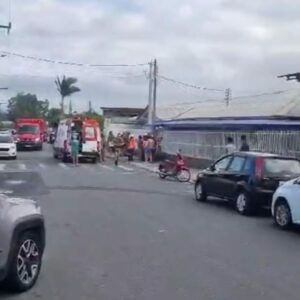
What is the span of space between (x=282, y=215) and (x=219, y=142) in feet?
79.6

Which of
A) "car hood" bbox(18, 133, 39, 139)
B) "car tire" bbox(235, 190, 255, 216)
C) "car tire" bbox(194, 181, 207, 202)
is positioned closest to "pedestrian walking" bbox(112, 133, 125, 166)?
"car hood" bbox(18, 133, 39, 139)

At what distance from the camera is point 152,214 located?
1639cm

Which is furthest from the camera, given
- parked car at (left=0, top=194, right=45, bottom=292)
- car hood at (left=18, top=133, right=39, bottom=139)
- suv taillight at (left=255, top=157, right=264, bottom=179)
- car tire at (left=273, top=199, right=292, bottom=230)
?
car hood at (left=18, top=133, right=39, bottom=139)

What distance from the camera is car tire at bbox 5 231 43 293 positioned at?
7766 millimetres

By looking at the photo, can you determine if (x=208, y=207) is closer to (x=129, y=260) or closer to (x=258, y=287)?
(x=129, y=260)

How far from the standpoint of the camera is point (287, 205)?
14.4 metres

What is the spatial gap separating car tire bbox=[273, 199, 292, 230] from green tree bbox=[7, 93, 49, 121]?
4941 inches

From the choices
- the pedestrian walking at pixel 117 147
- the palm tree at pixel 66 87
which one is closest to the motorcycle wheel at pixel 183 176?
the pedestrian walking at pixel 117 147

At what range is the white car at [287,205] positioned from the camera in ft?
45.6

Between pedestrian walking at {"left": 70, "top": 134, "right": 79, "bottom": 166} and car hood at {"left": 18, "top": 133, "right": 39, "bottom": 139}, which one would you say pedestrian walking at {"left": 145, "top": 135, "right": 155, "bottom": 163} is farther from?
car hood at {"left": 18, "top": 133, "right": 39, "bottom": 139}

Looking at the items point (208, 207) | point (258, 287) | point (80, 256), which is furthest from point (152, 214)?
point (258, 287)

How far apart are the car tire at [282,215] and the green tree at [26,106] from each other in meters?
126

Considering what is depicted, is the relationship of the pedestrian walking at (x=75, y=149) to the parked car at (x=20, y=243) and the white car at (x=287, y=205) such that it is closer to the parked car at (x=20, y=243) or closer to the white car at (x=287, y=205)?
the white car at (x=287, y=205)

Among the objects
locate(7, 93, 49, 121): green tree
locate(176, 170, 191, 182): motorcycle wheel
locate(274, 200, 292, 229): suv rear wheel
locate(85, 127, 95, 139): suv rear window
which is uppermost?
locate(7, 93, 49, 121): green tree
